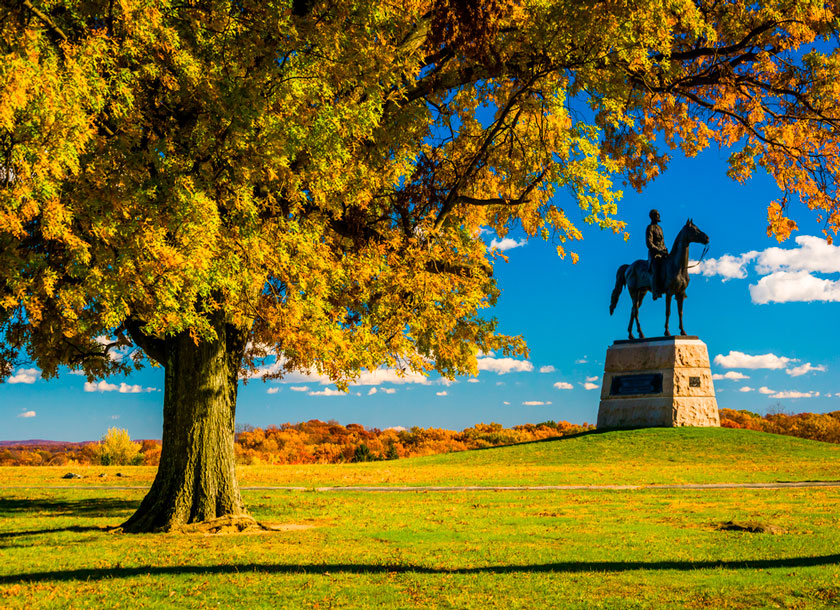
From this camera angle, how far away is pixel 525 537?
432 inches

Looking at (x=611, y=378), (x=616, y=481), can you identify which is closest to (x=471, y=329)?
(x=616, y=481)

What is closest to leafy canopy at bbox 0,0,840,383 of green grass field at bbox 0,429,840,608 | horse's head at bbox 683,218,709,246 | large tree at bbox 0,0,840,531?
large tree at bbox 0,0,840,531

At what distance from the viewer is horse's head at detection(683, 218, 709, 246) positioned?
31078 mm

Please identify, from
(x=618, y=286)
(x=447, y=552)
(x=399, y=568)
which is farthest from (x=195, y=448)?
(x=618, y=286)

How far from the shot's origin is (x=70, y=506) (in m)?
16.4

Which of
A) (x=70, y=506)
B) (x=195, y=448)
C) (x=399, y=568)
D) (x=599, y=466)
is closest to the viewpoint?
(x=399, y=568)

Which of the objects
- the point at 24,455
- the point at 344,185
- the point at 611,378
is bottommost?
the point at 24,455

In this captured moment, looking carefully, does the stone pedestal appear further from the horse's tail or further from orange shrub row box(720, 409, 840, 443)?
orange shrub row box(720, 409, 840, 443)

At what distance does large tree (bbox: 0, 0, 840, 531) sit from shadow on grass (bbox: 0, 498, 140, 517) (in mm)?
3066

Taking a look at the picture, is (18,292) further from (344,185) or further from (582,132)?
(582,132)

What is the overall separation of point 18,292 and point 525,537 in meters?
8.35

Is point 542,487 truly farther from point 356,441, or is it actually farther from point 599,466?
point 356,441

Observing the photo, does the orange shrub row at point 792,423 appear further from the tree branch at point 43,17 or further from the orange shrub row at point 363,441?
the tree branch at point 43,17

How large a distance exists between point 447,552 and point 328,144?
20.3 ft
